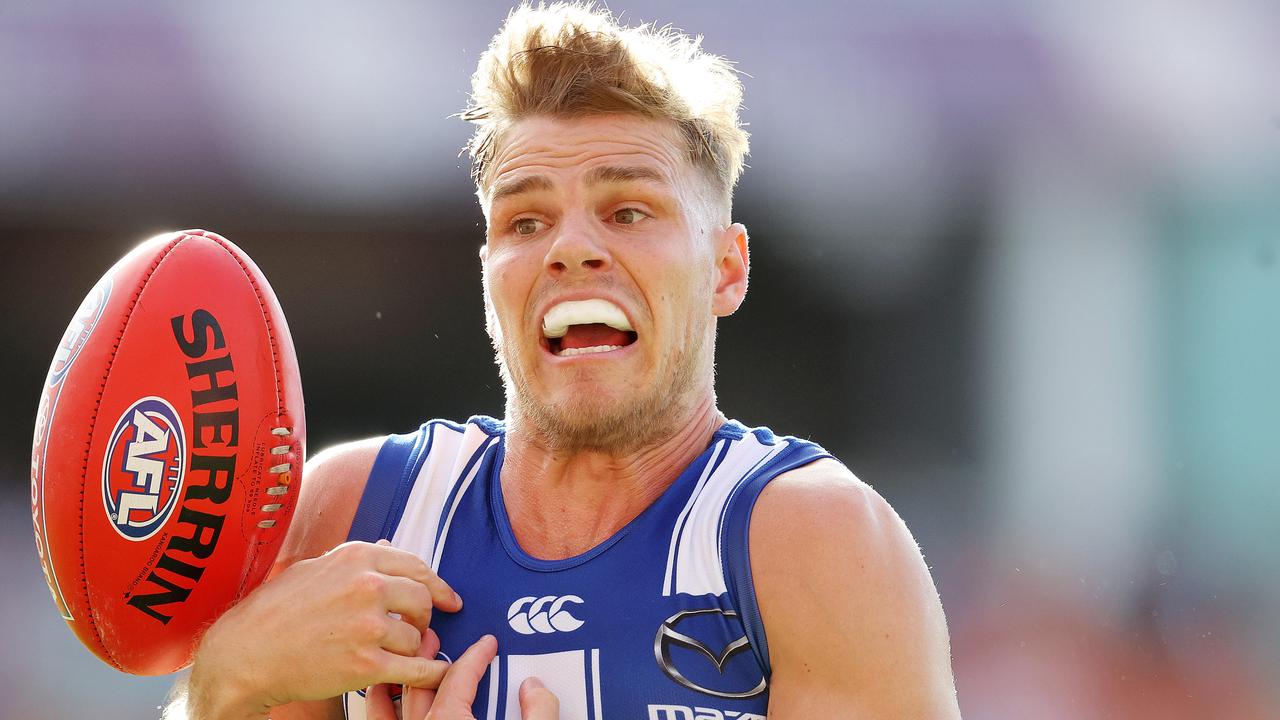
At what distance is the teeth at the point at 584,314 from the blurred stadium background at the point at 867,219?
190 inches

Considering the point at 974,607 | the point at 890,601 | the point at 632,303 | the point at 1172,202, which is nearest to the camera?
the point at 890,601

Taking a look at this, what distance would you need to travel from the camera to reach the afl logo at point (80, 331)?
189 centimetres

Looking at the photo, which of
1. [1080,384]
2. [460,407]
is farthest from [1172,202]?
[460,407]

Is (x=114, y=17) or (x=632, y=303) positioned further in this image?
(x=114, y=17)

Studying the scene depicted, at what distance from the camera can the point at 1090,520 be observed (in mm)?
6297

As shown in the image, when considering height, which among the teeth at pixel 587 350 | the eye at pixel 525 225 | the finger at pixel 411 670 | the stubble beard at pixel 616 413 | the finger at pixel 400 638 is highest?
the eye at pixel 525 225

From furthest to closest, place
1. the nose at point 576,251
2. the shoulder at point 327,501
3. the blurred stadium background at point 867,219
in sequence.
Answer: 1. the blurred stadium background at point 867,219
2. the shoulder at point 327,501
3. the nose at point 576,251

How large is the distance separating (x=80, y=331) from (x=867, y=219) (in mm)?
5619

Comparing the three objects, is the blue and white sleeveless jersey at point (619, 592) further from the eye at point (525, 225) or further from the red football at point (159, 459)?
the eye at point (525, 225)

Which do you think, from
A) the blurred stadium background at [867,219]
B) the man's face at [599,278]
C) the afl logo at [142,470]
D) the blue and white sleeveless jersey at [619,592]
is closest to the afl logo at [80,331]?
the afl logo at [142,470]

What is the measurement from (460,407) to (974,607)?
3179 mm

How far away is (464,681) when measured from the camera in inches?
71.2

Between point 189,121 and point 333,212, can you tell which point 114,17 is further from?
point 333,212

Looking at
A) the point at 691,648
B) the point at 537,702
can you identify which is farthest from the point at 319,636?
the point at 691,648
